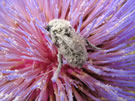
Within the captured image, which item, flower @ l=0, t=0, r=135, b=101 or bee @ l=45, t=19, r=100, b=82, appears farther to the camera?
flower @ l=0, t=0, r=135, b=101

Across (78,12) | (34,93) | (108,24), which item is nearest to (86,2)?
(78,12)

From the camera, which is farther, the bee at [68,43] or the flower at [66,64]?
the flower at [66,64]

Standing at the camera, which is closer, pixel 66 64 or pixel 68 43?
pixel 68 43
